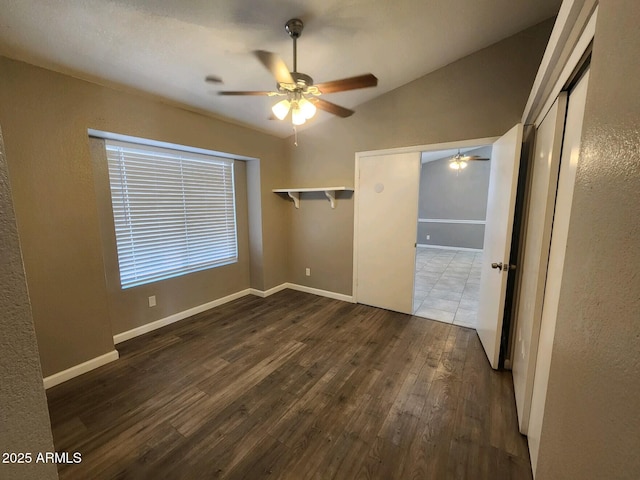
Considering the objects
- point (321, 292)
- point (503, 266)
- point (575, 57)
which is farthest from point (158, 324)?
point (575, 57)

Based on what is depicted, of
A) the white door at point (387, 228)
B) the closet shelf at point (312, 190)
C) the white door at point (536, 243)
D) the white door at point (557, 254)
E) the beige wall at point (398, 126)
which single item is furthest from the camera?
the closet shelf at point (312, 190)

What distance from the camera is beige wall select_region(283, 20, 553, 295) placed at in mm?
2395

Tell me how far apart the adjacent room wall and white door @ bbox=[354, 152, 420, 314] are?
3.95m

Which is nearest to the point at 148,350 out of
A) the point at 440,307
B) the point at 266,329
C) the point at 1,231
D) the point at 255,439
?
the point at 266,329

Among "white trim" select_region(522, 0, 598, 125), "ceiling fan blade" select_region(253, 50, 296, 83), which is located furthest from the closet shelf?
"white trim" select_region(522, 0, 598, 125)

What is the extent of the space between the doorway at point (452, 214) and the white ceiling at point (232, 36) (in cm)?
325

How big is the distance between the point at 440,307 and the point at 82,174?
401cm

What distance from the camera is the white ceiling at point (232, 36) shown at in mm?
1583

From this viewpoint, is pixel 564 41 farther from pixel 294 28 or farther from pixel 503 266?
pixel 294 28

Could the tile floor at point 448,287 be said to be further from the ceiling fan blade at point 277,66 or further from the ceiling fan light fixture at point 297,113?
the ceiling fan blade at point 277,66

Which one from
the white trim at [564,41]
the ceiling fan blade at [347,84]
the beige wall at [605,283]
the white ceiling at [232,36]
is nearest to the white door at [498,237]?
the white trim at [564,41]

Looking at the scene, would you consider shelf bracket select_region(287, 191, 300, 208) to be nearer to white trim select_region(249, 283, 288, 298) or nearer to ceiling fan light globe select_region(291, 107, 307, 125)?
white trim select_region(249, 283, 288, 298)

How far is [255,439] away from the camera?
Answer: 159 centimetres

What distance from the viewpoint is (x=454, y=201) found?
7.32 meters
